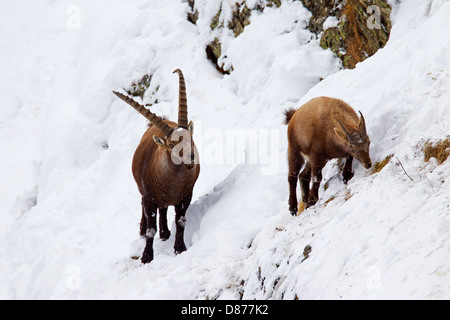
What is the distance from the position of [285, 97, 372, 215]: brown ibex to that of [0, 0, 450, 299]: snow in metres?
0.35

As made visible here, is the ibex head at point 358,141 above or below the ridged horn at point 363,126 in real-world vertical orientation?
below

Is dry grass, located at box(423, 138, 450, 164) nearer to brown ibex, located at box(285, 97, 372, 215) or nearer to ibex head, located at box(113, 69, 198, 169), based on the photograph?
brown ibex, located at box(285, 97, 372, 215)

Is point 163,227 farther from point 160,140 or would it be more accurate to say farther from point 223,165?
point 223,165

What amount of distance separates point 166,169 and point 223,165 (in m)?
4.14

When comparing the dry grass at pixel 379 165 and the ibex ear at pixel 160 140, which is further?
the ibex ear at pixel 160 140

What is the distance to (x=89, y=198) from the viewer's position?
519 inches

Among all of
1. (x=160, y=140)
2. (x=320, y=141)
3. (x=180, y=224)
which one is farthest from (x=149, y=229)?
(x=320, y=141)

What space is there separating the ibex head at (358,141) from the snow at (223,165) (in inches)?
10.7

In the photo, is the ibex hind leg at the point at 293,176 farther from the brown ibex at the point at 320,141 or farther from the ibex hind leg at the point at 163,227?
the ibex hind leg at the point at 163,227

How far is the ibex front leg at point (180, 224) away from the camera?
26.1ft

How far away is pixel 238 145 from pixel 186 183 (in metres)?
4.41

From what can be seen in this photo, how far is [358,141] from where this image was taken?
6.08m

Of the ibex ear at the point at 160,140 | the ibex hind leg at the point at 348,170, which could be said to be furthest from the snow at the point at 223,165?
the ibex ear at the point at 160,140
